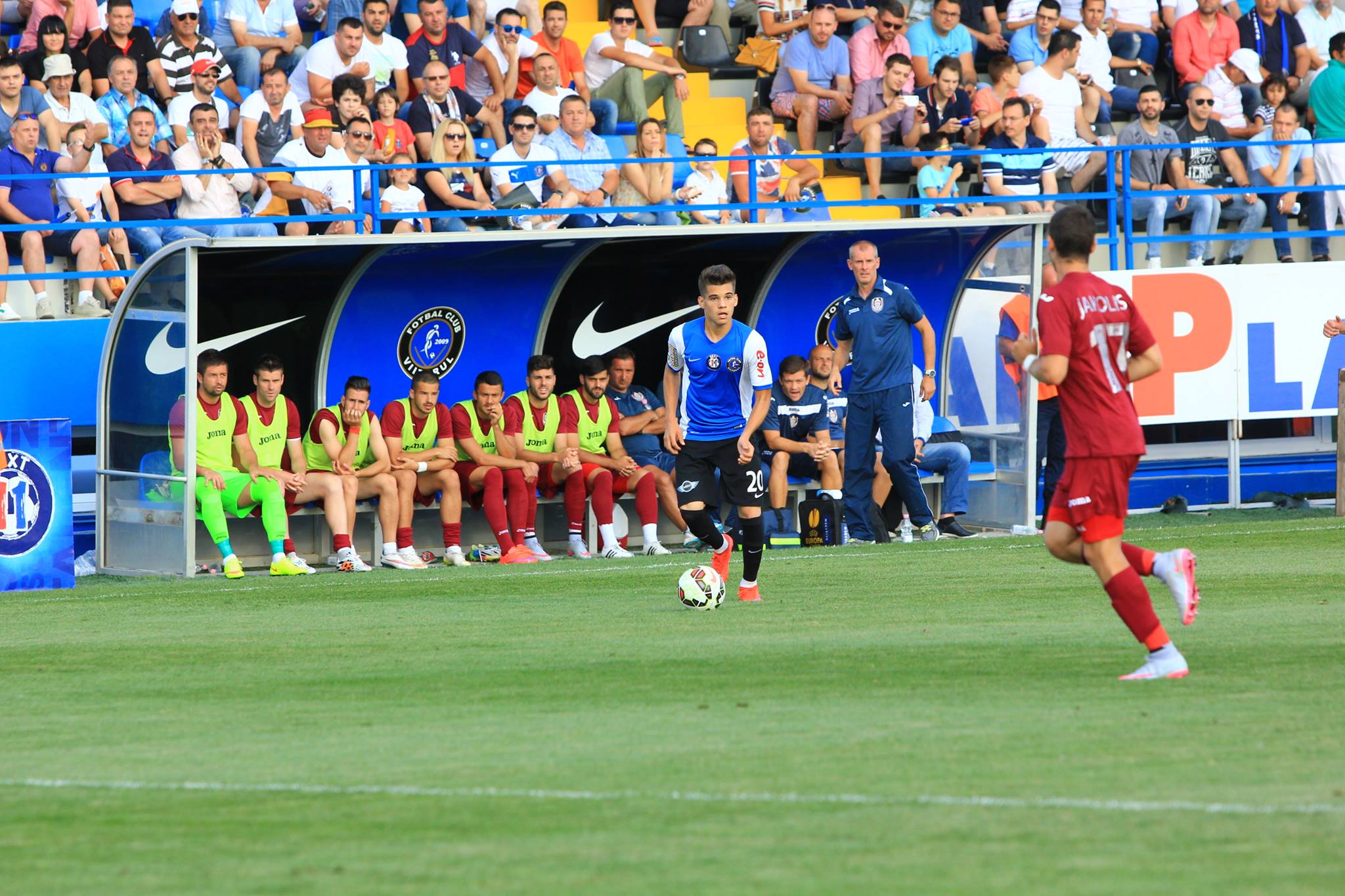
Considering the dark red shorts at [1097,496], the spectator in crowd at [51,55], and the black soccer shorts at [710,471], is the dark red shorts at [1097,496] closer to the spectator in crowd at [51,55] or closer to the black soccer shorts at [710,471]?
the black soccer shorts at [710,471]

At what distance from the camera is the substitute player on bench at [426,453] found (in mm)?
15008

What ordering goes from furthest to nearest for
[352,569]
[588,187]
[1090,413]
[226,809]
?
[588,187], [352,569], [1090,413], [226,809]

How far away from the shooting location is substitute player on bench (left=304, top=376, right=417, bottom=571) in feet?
48.3

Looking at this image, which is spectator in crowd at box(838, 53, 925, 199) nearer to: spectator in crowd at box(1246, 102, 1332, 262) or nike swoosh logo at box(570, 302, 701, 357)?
nike swoosh logo at box(570, 302, 701, 357)

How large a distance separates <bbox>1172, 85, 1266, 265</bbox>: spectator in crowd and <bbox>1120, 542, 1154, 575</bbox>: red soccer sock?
12348 mm

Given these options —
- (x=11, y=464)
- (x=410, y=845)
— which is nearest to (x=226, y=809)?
(x=410, y=845)

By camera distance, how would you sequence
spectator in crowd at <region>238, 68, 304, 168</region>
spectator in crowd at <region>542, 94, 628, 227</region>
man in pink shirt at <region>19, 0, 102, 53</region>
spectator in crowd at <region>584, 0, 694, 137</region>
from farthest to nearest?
spectator in crowd at <region>584, 0, 694, 137</region>, spectator in crowd at <region>542, 94, 628, 227</region>, man in pink shirt at <region>19, 0, 102, 53</region>, spectator in crowd at <region>238, 68, 304, 168</region>

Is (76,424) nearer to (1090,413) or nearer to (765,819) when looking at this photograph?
(1090,413)

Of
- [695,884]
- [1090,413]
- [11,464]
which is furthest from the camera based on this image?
[11,464]

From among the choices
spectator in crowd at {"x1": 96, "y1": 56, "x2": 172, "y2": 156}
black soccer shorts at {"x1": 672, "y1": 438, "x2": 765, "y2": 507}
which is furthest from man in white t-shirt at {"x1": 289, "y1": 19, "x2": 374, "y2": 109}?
black soccer shorts at {"x1": 672, "y1": 438, "x2": 765, "y2": 507}

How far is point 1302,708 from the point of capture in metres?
6.96

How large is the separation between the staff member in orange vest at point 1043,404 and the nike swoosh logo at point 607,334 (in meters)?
2.84

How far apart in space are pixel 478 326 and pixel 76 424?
11.6 ft

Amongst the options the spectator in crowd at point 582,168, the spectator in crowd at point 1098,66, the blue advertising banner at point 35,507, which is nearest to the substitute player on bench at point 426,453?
the spectator in crowd at point 582,168
